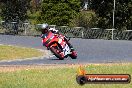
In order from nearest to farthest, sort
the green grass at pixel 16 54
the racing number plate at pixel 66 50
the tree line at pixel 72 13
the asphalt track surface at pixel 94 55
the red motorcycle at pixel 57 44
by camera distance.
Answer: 1. the red motorcycle at pixel 57 44
2. the racing number plate at pixel 66 50
3. the asphalt track surface at pixel 94 55
4. the green grass at pixel 16 54
5. the tree line at pixel 72 13

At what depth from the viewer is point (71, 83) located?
31.0ft

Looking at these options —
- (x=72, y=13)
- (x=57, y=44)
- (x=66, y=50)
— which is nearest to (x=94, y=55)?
(x=66, y=50)

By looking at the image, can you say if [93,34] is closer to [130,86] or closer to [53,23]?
[53,23]

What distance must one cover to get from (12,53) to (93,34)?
18.1 m

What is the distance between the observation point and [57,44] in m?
9.30

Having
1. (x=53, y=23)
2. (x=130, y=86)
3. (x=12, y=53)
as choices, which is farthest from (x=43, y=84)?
(x=53, y=23)

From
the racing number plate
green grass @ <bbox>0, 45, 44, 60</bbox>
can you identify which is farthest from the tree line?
the racing number plate

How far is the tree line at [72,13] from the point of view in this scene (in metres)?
39.0

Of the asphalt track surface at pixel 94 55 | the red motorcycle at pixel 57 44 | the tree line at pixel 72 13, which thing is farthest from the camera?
the tree line at pixel 72 13

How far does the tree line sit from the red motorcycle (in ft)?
95.8

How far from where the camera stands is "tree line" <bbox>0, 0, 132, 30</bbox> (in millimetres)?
39031

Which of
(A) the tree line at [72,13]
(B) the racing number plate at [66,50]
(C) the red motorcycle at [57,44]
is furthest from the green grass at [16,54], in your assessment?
(A) the tree line at [72,13]

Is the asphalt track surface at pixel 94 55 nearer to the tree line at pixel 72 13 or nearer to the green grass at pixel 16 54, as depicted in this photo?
the green grass at pixel 16 54

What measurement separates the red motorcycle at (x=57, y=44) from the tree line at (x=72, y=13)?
29.2 meters
